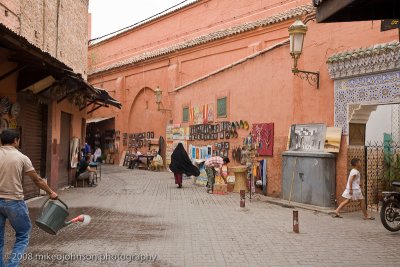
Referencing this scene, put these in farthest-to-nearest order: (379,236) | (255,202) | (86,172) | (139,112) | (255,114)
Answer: (139,112), (86,172), (255,114), (255,202), (379,236)

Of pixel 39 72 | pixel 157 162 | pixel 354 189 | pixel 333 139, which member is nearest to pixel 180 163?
pixel 333 139

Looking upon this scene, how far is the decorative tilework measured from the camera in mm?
9844

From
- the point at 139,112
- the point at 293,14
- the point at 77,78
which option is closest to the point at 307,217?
the point at 77,78

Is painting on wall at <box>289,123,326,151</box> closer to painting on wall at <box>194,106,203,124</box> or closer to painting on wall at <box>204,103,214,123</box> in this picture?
painting on wall at <box>204,103,214,123</box>

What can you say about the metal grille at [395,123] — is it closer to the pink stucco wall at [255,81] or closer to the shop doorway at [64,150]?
the pink stucco wall at [255,81]

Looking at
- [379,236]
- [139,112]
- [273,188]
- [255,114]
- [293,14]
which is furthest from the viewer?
[139,112]

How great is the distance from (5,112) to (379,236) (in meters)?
8.21

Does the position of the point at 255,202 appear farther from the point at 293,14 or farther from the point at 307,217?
the point at 293,14

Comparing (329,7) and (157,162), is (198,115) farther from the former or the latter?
(329,7)

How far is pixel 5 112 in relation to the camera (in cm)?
977

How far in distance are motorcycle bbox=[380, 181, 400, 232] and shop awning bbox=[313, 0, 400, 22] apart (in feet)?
14.2

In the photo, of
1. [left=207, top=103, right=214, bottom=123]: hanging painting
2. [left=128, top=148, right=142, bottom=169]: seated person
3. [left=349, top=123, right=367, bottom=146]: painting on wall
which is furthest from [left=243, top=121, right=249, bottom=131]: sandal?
[left=128, top=148, right=142, bottom=169]: seated person

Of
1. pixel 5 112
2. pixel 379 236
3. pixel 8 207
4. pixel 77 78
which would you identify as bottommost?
pixel 379 236

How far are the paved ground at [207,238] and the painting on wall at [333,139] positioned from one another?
1.68 m
